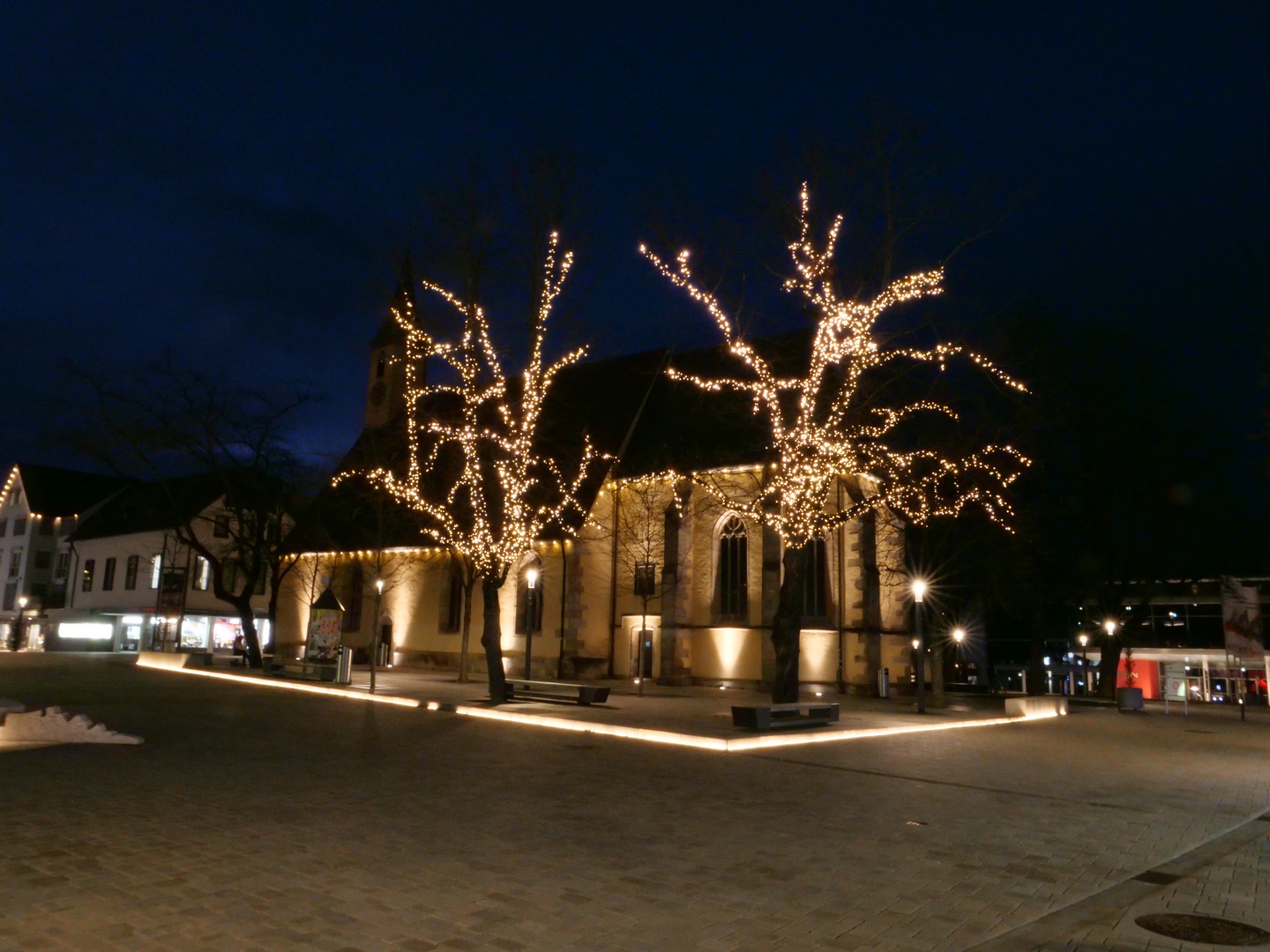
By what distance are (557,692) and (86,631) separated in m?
45.8

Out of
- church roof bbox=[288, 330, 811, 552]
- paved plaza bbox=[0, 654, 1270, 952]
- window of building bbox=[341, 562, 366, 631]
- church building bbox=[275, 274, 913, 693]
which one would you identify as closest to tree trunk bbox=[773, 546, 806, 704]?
paved plaza bbox=[0, 654, 1270, 952]

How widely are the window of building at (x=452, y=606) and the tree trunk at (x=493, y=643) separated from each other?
64.3 feet

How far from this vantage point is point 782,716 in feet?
62.0

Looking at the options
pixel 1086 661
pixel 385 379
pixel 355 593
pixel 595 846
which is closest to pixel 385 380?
pixel 385 379

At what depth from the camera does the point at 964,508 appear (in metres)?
32.8

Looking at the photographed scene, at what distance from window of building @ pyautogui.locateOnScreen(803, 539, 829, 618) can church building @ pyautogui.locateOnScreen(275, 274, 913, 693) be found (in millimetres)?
50

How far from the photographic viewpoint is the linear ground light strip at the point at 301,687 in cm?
2416

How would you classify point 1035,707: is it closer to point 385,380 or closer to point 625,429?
point 625,429

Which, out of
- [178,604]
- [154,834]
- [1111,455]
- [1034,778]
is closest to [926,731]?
[1034,778]

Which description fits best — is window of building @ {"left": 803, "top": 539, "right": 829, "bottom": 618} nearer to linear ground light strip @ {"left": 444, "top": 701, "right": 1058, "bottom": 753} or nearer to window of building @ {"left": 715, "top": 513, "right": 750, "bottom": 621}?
window of building @ {"left": 715, "top": 513, "right": 750, "bottom": 621}

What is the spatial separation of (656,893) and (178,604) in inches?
2120

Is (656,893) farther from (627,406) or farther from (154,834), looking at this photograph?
(627,406)

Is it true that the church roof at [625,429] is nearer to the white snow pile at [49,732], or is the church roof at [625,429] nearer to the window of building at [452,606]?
the window of building at [452,606]

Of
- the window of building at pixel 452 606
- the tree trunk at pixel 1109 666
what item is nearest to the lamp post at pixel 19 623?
the window of building at pixel 452 606
